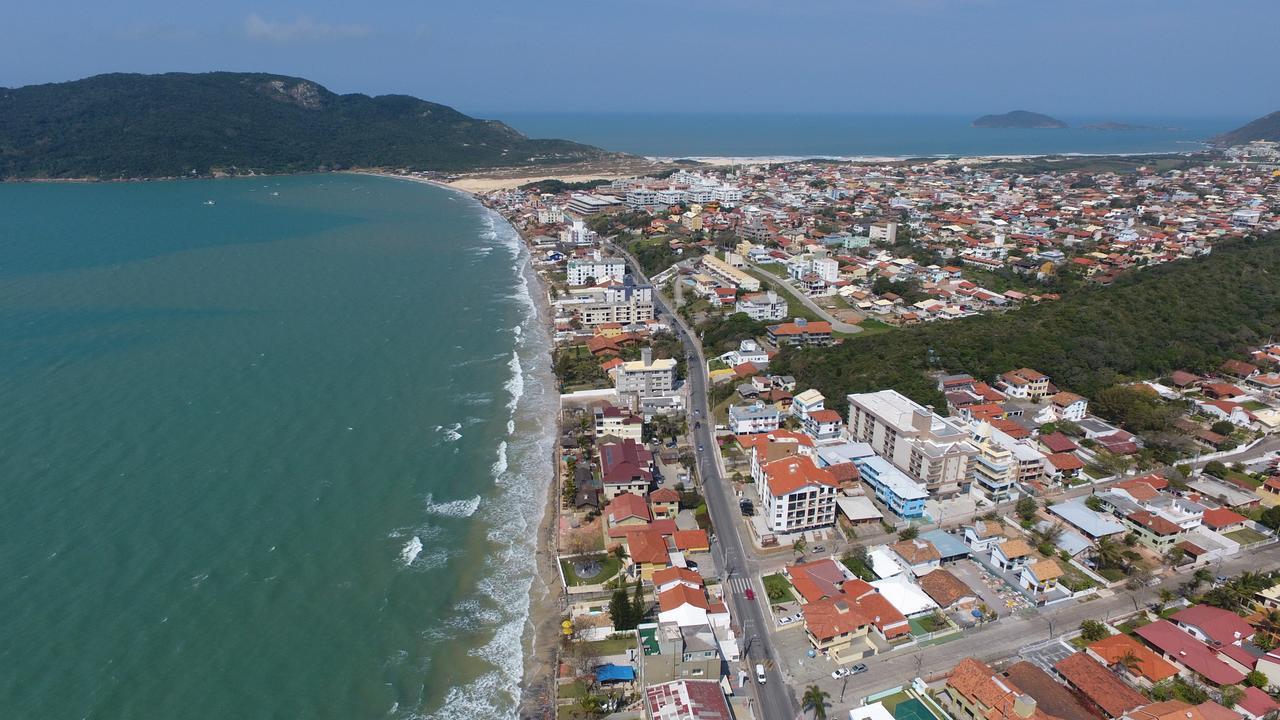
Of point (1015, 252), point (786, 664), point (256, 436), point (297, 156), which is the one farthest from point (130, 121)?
point (786, 664)

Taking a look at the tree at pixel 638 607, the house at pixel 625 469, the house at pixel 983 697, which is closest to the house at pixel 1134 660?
the house at pixel 983 697

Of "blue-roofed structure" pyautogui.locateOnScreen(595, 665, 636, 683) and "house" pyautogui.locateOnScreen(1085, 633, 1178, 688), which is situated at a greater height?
"house" pyautogui.locateOnScreen(1085, 633, 1178, 688)

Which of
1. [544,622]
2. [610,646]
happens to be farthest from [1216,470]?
[544,622]

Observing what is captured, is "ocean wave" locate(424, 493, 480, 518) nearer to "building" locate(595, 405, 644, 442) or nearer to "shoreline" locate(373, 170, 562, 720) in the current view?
"shoreline" locate(373, 170, 562, 720)

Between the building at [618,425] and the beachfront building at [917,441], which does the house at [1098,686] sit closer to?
the beachfront building at [917,441]

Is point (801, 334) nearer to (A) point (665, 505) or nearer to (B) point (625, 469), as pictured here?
(B) point (625, 469)

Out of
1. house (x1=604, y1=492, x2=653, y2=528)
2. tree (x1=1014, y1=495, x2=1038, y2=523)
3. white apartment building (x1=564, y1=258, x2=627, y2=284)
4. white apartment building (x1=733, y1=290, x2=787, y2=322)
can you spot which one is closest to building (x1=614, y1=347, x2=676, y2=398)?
house (x1=604, y1=492, x2=653, y2=528)
